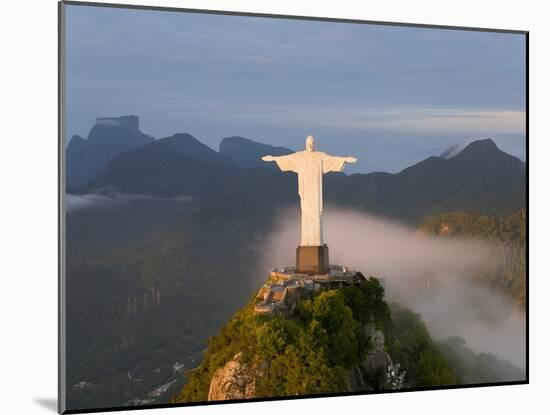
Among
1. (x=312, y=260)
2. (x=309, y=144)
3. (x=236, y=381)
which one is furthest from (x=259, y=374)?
(x=309, y=144)

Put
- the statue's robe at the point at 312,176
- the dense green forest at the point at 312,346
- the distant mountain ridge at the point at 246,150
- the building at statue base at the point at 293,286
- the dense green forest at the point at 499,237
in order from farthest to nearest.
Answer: the dense green forest at the point at 499,237, the distant mountain ridge at the point at 246,150, the statue's robe at the point at 312,176, the building at statue base at the point at 293,286, the dense green forest at the point at 312,346

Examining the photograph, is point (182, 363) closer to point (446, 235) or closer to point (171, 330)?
point (171, 330)

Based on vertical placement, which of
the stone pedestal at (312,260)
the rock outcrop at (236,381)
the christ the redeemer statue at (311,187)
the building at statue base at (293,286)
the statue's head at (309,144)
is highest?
the statue's head at (309,144)

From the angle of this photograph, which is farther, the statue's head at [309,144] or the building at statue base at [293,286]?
the statue's head at [309,144]

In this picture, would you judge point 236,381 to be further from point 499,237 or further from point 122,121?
point 499,237

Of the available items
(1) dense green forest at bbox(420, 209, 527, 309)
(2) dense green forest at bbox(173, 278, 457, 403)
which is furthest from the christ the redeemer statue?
(1) dense green forest at bbox(420, 209, 527, 309)

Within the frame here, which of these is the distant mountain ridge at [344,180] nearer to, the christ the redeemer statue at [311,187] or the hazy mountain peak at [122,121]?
the hazy mountain peak at [122,121]

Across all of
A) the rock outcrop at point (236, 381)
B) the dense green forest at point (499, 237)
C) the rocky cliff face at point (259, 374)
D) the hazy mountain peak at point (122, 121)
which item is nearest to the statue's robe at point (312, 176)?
the rocky cliff face at point (259, 374)

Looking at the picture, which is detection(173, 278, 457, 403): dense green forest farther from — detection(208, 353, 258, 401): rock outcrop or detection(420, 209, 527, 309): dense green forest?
detection(420, 209, 527, 309): dense green forest
